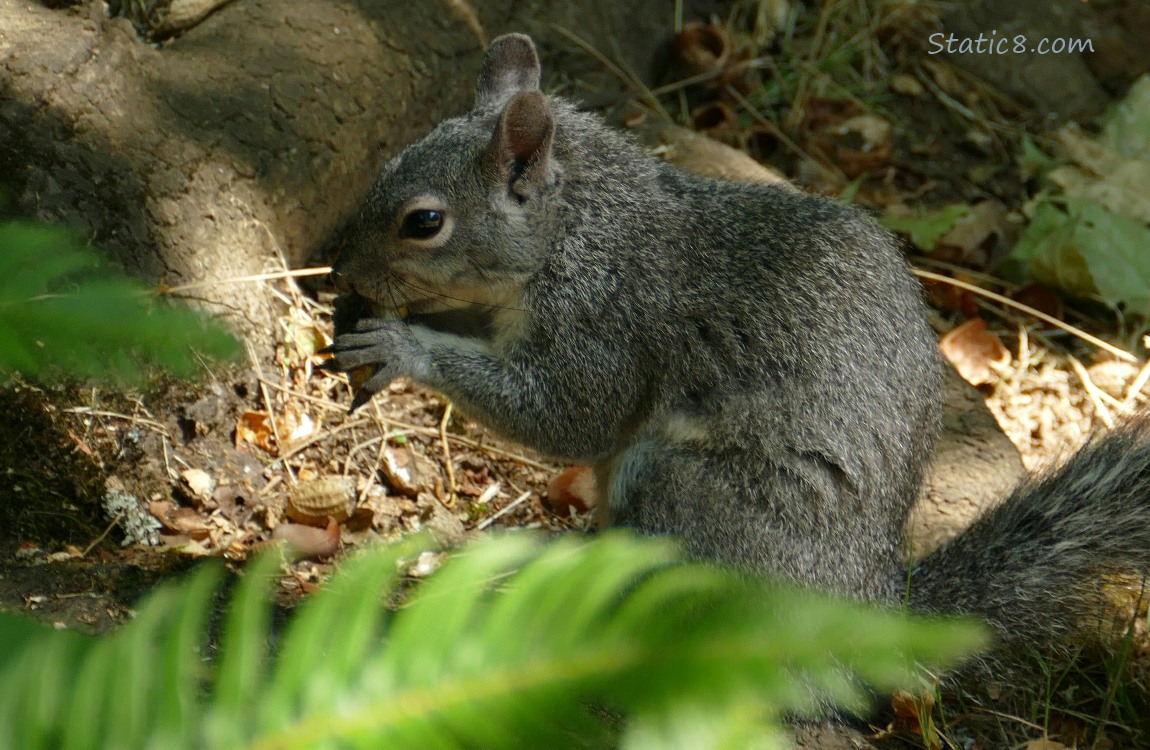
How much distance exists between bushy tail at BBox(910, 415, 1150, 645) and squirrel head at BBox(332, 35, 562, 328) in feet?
4.90

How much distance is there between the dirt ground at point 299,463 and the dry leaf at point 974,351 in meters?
0.04

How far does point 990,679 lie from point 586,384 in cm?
137

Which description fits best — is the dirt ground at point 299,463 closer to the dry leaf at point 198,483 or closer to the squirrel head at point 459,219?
the dry leaf at point 198,483

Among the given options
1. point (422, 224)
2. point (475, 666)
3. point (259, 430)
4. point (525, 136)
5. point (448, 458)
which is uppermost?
point (475, 666)

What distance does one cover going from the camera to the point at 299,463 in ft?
11.9

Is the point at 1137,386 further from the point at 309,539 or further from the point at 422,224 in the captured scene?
the point at 309,539

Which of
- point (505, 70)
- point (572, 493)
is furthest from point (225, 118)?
point (572, 493)

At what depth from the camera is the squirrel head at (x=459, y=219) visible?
310 cm

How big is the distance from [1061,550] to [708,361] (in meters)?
1.07

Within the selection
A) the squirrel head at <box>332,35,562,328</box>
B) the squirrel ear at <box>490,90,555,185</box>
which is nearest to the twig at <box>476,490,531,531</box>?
the squirrel head at <box>332,35,562,328</box>

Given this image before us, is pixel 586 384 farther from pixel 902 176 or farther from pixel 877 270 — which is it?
pixel 902 176

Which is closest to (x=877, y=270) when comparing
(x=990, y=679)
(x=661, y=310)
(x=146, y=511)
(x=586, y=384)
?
(x=661, y=310)

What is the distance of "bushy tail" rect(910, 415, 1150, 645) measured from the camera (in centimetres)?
292

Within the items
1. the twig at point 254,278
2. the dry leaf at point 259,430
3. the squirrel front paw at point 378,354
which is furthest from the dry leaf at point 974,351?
the dry leaf at point 259,430
